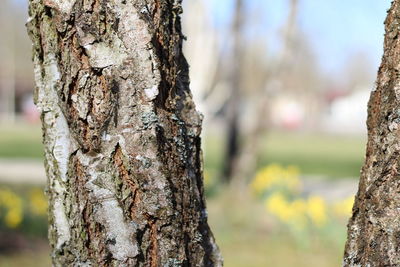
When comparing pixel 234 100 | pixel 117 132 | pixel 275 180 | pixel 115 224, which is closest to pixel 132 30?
pixel 117 132

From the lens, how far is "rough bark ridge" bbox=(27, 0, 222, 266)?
143cm

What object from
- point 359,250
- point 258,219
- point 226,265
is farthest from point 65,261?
point 258,219

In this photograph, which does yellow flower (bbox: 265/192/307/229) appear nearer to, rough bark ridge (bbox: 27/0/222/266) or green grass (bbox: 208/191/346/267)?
green grass (bbox: 208/191/346/267)

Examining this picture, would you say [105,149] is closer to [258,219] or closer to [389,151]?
[389,151]

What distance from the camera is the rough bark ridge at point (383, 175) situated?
54.0 inches

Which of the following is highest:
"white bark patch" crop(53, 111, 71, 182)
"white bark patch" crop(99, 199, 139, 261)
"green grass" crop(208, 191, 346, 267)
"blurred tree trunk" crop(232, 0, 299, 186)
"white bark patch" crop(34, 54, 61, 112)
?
"blurred tree trunk" crop(232, 0, 299, 186)

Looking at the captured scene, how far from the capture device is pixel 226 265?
574 centimetres

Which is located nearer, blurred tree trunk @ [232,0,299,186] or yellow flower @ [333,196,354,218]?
yellow flower @ [333,196,354,218]

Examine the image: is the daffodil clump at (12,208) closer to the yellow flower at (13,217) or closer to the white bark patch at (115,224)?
the yellow flower at (13,217)

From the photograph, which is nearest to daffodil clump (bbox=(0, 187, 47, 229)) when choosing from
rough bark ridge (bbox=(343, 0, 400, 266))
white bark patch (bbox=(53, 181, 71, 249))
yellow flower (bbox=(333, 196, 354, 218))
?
yellow flower (bbox=(333, 196, 354, 218))

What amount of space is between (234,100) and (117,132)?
33.9ft

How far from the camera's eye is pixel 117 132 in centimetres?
144

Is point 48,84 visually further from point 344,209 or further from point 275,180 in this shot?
point 275,180

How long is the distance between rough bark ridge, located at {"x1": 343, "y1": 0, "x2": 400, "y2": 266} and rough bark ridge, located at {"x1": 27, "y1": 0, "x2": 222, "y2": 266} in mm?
427
